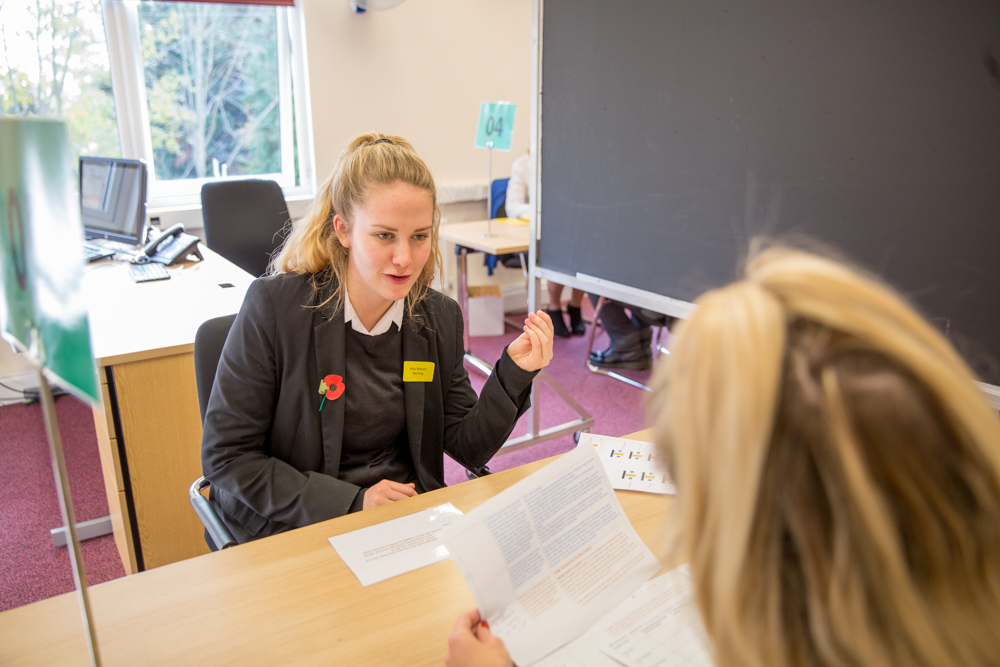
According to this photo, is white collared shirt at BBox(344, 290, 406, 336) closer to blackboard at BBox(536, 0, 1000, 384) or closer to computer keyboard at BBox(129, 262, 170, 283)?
blackboard at BBox(536, 0, 1000, 384)

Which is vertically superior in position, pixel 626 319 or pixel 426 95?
pixel 426 95

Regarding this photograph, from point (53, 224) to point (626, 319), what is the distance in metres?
3.35

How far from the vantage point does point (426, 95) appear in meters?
4.24

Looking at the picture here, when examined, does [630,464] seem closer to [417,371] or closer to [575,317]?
[417,371]

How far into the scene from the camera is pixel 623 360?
371cm

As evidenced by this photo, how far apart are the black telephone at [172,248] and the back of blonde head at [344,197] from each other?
1.55 m

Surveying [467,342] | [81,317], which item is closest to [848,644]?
[81,317]

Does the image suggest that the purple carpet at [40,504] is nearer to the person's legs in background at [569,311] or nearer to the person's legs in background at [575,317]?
the person's legs in background at [569,311]

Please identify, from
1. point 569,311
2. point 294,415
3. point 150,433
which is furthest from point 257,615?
point 569,311

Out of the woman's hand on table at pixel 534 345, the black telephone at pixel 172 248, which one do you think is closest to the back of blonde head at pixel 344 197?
the woman's hand on table at pixel 534 345

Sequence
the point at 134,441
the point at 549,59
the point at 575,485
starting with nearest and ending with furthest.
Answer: the point at 575,485 < the point at 134,441 < the point at 549,59

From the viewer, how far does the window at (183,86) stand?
3328 mm

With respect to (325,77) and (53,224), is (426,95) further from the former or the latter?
(53,224)

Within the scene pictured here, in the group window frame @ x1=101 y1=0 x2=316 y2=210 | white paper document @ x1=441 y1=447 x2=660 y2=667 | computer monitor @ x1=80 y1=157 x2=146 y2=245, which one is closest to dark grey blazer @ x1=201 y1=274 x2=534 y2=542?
white paper document @ x1=441 y1=447 x2=660 y2=667
